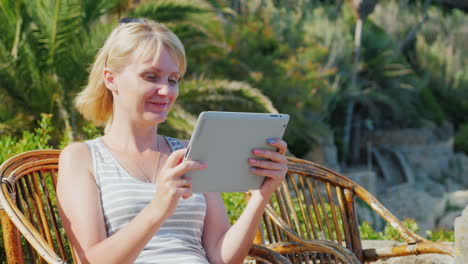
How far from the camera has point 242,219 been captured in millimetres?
2078

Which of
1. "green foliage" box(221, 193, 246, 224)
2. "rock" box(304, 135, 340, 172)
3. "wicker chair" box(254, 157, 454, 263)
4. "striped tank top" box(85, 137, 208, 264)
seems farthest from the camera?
"rock" box(304, 135, 340, 172)

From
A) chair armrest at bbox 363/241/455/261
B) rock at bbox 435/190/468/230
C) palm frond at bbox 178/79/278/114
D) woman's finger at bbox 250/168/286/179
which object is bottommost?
rock at bbox 435/190/468/230

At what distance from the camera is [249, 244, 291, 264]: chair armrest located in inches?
88.4

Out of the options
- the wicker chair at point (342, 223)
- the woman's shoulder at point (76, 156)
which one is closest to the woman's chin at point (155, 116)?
the woman's shoulder at point (76, 156)

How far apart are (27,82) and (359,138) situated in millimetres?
12914

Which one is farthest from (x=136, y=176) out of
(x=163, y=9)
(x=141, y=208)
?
(x=163, y=9)

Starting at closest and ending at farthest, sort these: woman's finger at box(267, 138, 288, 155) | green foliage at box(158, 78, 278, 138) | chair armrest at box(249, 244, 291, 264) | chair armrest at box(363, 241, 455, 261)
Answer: woman's finger at box(267, 138, 288, 155) → chair armrest at box(249, 244, 291, 264) → chair armrest at box(363, 241, 455, 261) → green foliage at box(158, 78, 278, 138)

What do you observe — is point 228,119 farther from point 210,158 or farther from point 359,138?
point 359,138

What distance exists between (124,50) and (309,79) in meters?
9.63

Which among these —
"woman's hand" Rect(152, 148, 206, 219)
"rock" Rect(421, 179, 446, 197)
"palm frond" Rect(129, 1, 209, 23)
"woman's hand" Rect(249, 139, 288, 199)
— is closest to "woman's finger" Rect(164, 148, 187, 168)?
"woman's hand" Rect(152, 148, 206, 219)

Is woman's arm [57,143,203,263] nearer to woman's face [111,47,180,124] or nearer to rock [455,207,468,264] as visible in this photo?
woman's face [111,47,180,124]

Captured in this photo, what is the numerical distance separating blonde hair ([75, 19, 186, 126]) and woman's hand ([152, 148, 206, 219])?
45 centimetres

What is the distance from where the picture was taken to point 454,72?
784 inches

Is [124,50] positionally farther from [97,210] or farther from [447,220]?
[447,220]
